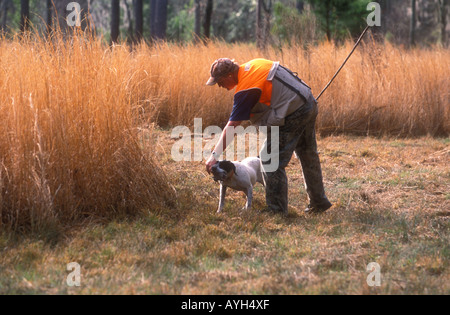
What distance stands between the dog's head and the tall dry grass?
4722 millimetres

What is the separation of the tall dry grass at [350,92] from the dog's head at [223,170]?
4.72 metres

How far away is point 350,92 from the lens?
1016cm

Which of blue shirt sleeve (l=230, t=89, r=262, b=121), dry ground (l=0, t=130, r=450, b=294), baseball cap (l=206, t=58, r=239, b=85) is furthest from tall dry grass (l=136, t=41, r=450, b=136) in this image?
blue shirt sleeve (l=230, t=89, r=262, b=121)

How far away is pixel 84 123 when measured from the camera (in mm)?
5023

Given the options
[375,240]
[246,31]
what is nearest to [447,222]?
[375,240]

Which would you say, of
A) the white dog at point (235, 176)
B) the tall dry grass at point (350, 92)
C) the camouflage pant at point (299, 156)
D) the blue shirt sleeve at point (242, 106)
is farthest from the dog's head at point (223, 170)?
the tall dry grass at point (350, 92)

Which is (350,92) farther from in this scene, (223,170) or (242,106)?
(242,106)

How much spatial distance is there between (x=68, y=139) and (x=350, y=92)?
263 inches

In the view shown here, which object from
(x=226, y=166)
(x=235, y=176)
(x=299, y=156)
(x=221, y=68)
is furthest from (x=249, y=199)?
(x=221, y=68)

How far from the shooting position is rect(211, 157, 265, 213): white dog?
17.1 feet

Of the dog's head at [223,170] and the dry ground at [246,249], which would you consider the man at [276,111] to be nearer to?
the dog's head at [223,170]

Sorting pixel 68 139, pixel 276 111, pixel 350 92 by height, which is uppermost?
pixel 276 111
